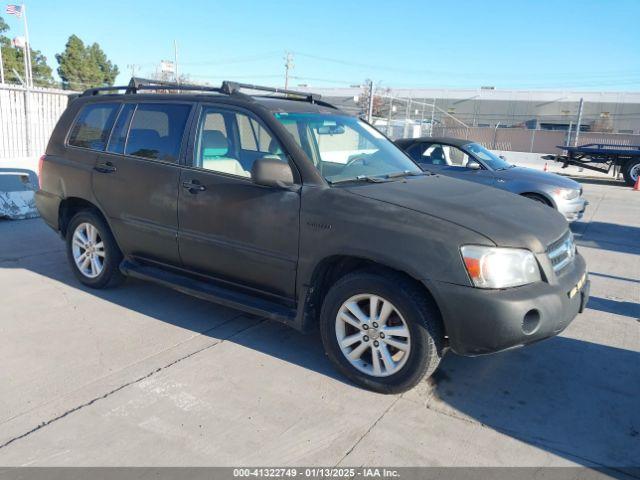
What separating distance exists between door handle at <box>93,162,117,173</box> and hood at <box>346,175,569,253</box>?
93.7 inches

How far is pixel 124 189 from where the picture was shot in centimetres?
476

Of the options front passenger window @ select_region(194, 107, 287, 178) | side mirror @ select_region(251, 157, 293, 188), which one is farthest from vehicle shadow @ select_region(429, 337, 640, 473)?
front passenger window @ select_region(194, 107, 287, 178)

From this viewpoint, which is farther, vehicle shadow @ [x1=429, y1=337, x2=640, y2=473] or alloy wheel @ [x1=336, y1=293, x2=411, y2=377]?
alloy wheel @ [x1=336, y1=293, x2=411, y2=377]

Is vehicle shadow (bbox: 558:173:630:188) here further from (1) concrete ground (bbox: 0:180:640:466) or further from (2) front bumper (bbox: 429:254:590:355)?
(2) front bumper (bbox: 429:254:590:355)

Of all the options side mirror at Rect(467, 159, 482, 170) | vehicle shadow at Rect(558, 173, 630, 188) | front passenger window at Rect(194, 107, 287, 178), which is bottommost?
vehicle shadow at Rect(558, 173, 630, 188)

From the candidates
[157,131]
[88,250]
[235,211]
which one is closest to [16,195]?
[88,250]

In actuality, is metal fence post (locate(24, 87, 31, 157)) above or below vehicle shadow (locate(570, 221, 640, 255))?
above

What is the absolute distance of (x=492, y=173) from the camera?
8750 millimetres

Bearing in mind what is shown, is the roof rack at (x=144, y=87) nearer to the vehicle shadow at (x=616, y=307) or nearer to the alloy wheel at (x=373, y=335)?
the alloy wheel at (x=373, y=335)

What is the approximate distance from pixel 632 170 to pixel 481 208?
54.9 feet

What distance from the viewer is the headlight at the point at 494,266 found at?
3123 millimetres

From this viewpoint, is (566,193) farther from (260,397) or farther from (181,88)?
(260,397)

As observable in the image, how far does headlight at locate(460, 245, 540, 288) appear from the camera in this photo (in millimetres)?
3123

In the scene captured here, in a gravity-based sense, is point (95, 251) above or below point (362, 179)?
below
